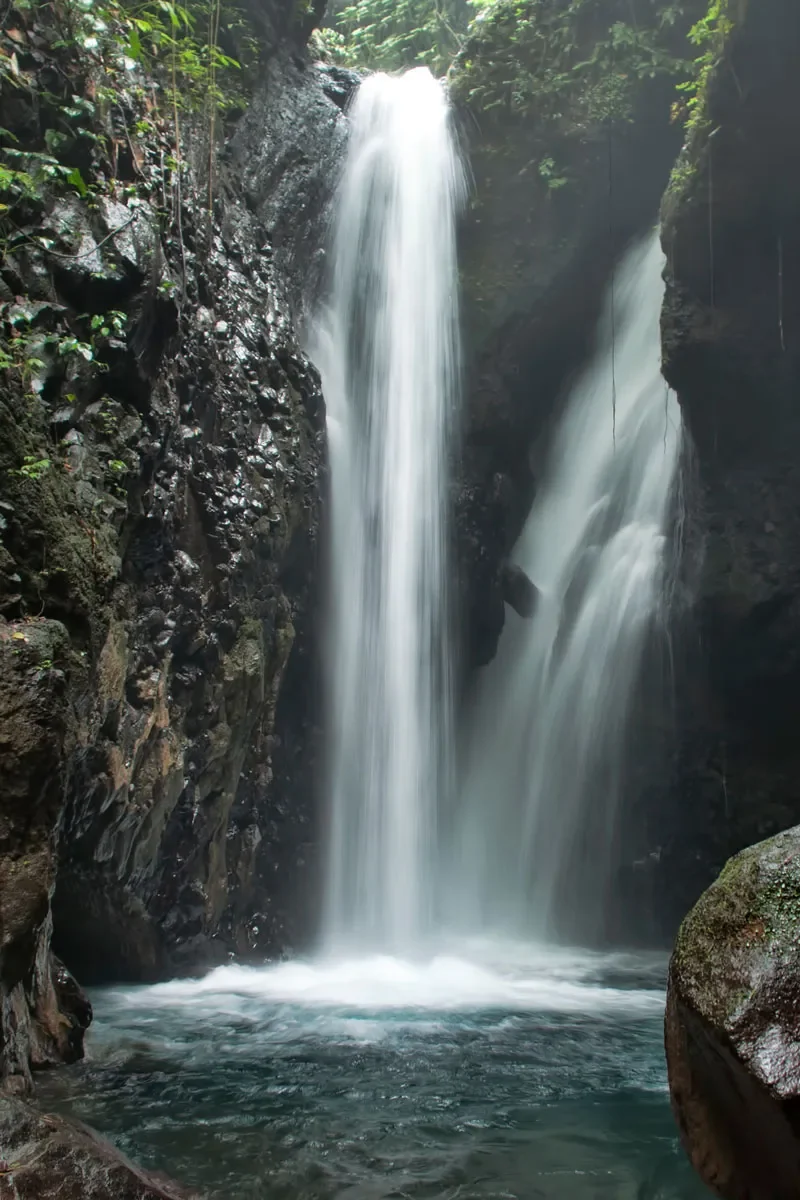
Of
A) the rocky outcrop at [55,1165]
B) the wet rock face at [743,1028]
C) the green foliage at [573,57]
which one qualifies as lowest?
the rocky outcrop at [55,1165]

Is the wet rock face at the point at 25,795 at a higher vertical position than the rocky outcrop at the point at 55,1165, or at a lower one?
higher

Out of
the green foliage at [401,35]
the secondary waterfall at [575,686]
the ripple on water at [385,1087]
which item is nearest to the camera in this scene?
the ripple on water at [385,1087]

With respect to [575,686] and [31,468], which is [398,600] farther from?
[31,468]

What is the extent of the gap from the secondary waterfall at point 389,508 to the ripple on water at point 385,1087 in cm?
206

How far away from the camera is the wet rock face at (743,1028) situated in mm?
2742

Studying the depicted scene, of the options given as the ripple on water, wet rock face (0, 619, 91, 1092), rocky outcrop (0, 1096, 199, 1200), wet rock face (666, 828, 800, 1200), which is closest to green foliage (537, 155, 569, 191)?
the ripple on water

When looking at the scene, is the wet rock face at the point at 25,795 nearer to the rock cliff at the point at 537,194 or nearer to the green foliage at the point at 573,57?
the rock cliff at the point at 537,194

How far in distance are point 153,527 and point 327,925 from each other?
529cm

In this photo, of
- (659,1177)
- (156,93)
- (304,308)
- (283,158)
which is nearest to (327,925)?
(659,1177)

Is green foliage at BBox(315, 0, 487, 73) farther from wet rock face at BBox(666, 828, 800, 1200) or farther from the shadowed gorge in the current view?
wet rock face at BBox(666, 828, 800, 1200)

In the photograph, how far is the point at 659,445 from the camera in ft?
44.4

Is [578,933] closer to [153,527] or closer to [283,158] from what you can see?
[153,527]

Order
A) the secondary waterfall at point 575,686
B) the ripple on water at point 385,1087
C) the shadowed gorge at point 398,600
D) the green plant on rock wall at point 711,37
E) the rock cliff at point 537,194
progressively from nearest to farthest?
1. the ripple on water at point 385,1087
2. the shadowed gorge at point 398,600
3. the green plant on rock wall at point 711,37
4. the secondary waterfall at point 575,686
5. the rock cliff at point 537,194

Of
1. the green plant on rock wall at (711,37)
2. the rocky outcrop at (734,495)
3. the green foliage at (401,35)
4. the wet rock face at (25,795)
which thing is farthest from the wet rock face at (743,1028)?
the green foliage at (401,35)
